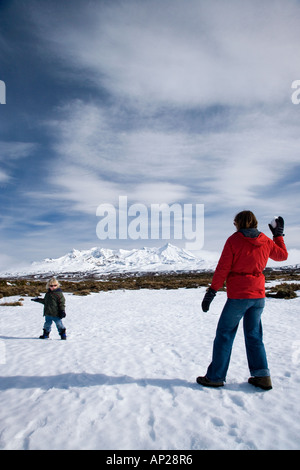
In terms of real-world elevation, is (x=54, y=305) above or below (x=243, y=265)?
below

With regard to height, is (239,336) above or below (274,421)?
below

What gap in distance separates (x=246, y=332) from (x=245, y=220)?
1553mm

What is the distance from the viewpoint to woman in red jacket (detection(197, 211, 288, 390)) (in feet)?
11.2

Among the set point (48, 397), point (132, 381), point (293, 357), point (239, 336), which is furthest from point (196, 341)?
point (48, 397)

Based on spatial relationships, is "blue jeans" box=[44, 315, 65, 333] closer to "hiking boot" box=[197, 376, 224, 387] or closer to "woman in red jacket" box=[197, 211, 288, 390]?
"hiking boot" box=[197, 376, 224, 387]

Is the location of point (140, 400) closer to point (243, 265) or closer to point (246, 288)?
point (246, 288)

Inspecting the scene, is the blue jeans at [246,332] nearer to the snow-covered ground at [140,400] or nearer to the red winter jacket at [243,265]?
the red winter jacket at [243,265]

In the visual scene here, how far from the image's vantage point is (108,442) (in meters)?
2.58

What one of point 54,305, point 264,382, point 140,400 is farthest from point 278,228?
point 54,305

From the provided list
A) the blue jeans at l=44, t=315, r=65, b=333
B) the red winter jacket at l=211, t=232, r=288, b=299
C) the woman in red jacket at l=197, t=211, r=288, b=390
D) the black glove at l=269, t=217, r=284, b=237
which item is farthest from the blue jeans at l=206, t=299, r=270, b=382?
the blue jeans at l=44, t=315, r=65, b=333

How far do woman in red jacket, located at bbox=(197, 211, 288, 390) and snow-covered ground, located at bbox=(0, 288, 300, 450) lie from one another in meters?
0.49

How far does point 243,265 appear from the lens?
3.43 meters

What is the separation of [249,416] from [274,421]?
0.26 m
